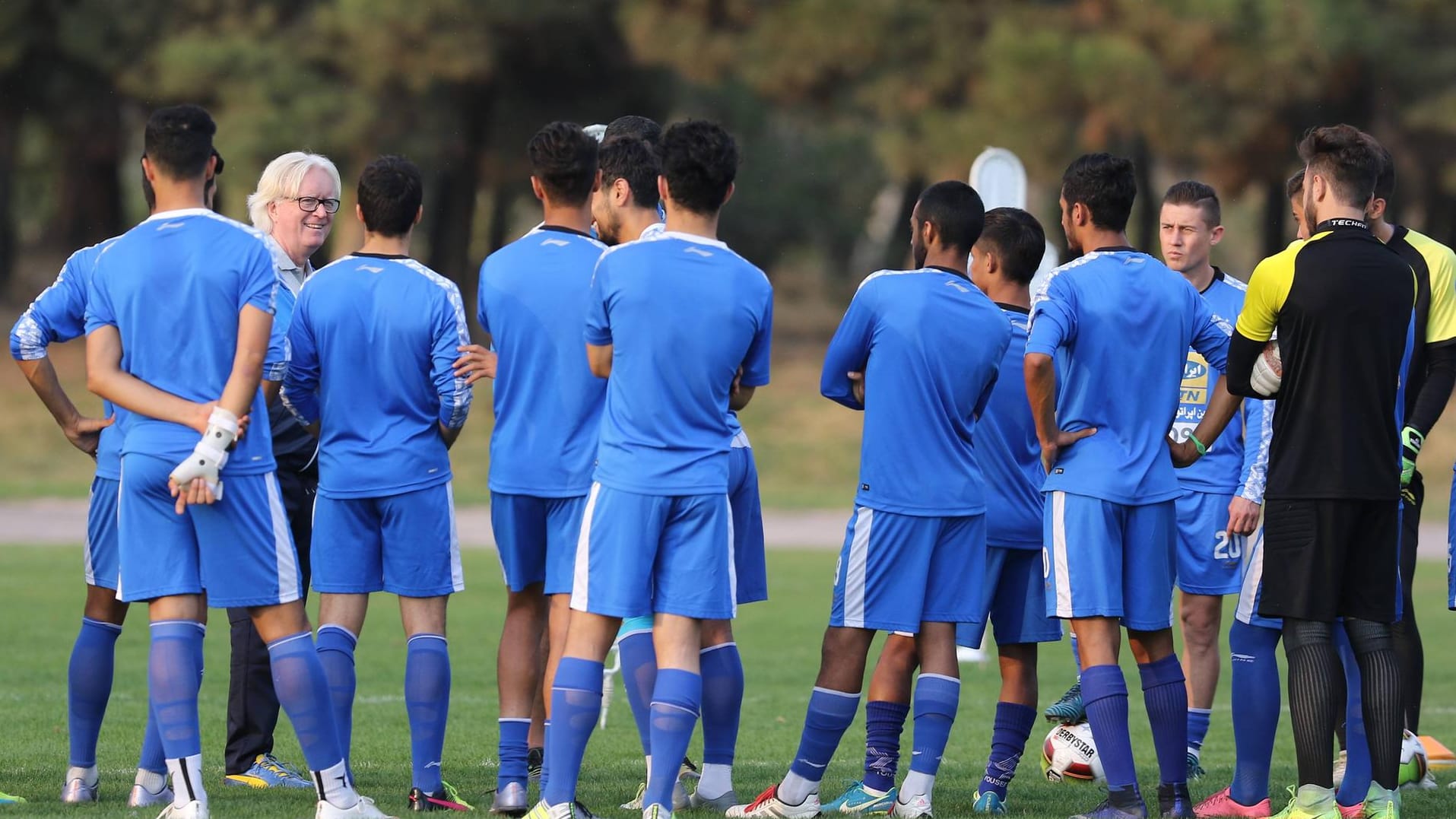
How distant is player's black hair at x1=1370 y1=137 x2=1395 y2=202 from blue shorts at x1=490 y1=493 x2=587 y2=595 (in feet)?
9.63

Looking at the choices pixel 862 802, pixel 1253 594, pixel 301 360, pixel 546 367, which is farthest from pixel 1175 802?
pixel 301 360

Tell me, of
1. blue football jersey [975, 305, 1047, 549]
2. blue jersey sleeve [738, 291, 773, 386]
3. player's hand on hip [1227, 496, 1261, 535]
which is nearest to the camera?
blue jersey sleeve [738, 291, 773, 386]

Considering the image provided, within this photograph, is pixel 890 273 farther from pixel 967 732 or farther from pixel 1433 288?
pixel 967 732

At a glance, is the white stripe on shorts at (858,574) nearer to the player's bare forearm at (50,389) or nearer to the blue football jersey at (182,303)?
the blue football jersey at (182,303)

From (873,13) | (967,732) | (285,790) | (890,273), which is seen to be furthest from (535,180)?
(873,13)

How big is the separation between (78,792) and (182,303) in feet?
6.36

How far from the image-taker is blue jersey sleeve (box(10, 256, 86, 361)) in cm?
594

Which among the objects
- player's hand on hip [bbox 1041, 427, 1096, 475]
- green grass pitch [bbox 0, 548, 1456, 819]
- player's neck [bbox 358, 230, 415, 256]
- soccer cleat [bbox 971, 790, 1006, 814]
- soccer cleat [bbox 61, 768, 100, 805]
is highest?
player's neck [bbox 358, 230, 415, 256]

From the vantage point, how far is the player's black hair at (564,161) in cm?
615

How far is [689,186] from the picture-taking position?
223 inches

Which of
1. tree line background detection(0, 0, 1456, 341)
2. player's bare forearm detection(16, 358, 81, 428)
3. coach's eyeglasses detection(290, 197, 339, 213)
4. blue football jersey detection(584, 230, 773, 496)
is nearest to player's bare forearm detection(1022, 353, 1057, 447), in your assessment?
blue football jersey detection(584, 230, 773, 496)

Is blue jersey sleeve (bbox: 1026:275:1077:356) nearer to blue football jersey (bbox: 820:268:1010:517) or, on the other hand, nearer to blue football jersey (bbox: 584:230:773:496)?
blue football jersey (bbox: 820:268:1010:517)

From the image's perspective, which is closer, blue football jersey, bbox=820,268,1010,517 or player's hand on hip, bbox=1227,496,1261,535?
blue football jersey, bbox=820,268,1010,517

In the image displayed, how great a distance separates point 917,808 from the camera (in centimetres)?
623
